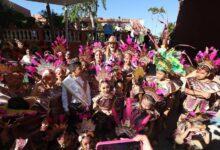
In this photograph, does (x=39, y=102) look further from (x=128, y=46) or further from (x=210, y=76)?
(x=128, y=46)

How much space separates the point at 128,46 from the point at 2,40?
611 cm

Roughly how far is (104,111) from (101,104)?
4.5 inches

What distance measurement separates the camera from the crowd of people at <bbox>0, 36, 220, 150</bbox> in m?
4.86

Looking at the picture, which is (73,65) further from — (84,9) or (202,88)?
(84,9)

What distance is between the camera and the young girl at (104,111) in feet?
17.4

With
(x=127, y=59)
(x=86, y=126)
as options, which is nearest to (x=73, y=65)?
(x=86, y=126)

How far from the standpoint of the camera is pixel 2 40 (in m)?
12.9

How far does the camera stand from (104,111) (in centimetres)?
536

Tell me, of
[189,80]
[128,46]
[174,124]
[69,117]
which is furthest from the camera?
[128,46]

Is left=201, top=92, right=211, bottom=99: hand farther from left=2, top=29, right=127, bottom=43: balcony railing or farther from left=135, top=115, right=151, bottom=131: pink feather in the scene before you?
left=2, top=29, right=127, bottom=43: balcony railing

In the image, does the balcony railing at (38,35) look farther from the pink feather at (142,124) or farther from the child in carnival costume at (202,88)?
the pink feather at (142,124)

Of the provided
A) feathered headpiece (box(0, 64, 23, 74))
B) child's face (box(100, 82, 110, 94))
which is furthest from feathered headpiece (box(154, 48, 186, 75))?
feathered headpiece (box(0, 64, 23, 74))

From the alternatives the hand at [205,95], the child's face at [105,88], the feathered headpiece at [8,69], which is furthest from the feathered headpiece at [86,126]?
the hand at [205,95]

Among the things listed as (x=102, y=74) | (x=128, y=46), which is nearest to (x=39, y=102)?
(x=102, y=74)
